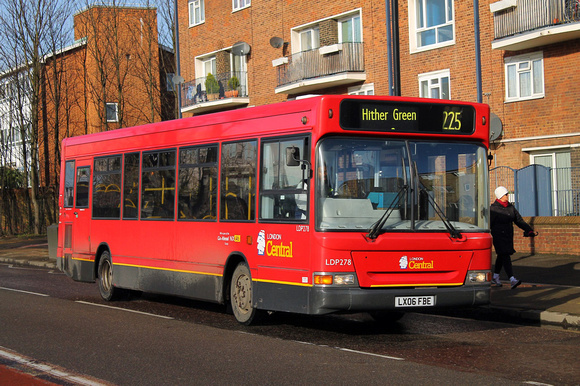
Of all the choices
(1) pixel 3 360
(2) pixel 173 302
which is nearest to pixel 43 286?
(2) pixel 173 302

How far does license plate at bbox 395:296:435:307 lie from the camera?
9266mm

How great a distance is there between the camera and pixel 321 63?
30.2 metres

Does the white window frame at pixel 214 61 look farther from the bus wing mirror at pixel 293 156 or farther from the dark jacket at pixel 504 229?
the bus wing mirror at pixel 293 156

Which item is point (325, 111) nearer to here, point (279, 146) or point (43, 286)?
point (279, 146)

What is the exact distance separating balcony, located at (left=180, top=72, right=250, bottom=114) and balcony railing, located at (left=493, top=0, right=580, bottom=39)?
45.3 feet

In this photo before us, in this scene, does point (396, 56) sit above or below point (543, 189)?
above

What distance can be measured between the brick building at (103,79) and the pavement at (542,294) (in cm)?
2604

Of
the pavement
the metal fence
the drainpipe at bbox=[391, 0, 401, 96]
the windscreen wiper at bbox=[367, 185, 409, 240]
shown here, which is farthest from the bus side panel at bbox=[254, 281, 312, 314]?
the metal fence

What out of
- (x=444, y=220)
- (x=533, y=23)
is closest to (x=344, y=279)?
(x=444, y=220)

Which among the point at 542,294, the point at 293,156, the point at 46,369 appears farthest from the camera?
the point at 542,294

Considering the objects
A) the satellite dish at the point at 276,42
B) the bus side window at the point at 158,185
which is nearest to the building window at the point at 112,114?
the satellite dish at the point at 276,42

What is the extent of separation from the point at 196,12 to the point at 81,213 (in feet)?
79.2

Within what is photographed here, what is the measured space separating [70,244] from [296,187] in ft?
25.7

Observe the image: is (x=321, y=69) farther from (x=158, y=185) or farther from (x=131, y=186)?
(x=158, y=185)
